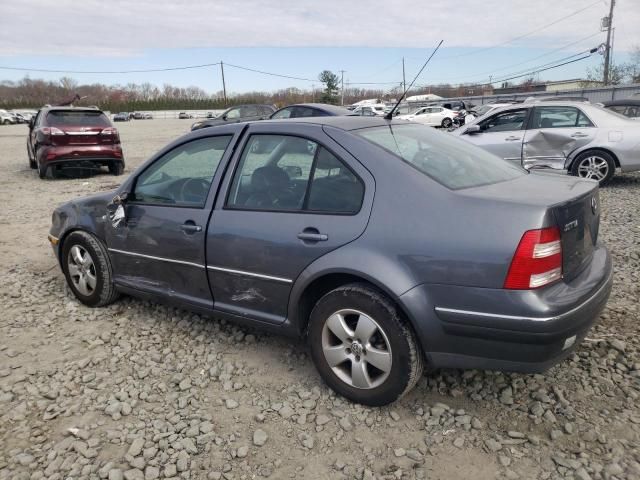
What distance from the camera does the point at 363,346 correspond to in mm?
2676

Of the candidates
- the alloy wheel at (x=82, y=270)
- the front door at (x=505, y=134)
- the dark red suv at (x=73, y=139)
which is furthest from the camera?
the dark red suv at (x=73, y=139)

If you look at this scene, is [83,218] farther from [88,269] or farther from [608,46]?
[608,46]

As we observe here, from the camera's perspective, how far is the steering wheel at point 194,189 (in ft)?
11.0

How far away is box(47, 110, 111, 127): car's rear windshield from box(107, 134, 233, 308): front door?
833cm

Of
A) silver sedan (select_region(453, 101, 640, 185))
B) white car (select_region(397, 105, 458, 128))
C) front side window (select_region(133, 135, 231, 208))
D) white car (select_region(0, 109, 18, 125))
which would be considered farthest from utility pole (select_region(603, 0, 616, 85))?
A: white car (select_region(0, 109, 18, 125))

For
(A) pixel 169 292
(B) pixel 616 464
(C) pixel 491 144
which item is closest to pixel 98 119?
(C) pixel 491 144

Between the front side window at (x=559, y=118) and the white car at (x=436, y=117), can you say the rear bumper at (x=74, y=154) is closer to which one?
the front side window at (x=559, y=118)

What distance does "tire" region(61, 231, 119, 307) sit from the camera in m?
4.00

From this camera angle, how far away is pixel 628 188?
345 inches

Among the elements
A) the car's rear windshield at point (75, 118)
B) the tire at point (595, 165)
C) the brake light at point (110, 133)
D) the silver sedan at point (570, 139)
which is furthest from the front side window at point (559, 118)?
the car's rear windshield at point (75, 118)

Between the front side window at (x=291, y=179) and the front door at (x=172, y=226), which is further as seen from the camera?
the front door at (x=172, y=226)

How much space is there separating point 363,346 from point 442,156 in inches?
49.0

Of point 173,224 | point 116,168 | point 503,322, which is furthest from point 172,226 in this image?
point 116,168

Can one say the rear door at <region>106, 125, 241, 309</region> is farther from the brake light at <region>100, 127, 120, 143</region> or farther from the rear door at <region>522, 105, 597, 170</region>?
the brake light at <region>100, 127, 120, 143</region>
